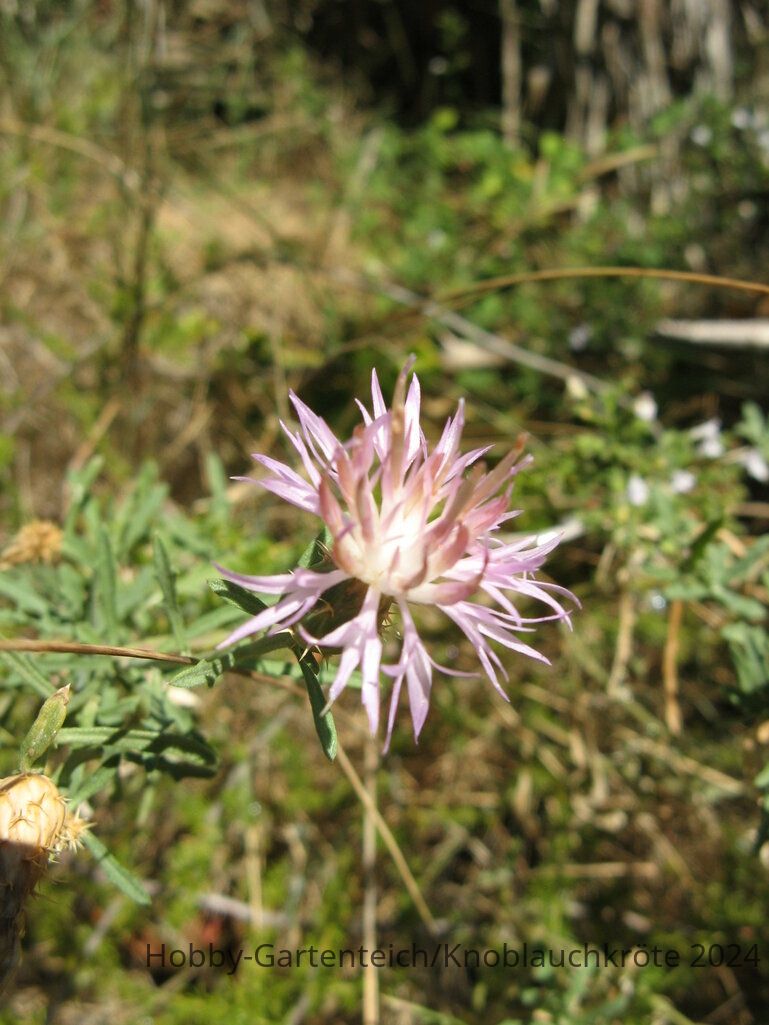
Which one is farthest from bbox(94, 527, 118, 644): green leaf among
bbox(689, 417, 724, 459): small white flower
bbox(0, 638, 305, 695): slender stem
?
bbox(689, 417, 724, 459): small white flower

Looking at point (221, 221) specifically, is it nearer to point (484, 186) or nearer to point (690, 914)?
point (484, 186)

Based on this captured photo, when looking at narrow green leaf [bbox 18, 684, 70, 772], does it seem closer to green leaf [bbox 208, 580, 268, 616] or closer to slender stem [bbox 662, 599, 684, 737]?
green leaf [bbox 208, 580, 268, 616]

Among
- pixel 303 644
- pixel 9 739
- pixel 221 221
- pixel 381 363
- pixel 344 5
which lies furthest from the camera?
pixel 344 5

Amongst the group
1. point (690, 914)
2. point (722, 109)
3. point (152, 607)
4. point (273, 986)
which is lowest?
point (273, 986)

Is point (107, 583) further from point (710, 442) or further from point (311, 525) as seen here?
point (710, 442)

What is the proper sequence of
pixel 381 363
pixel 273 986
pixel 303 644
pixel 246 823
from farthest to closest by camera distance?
pixel 381 363 → pixel 246 823 → pixel 273 986 → pixel 303 644

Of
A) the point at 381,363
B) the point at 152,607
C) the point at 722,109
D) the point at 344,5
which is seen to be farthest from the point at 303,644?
the point at 344,5

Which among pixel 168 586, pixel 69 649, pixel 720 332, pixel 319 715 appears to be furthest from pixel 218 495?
pixel 720 332
